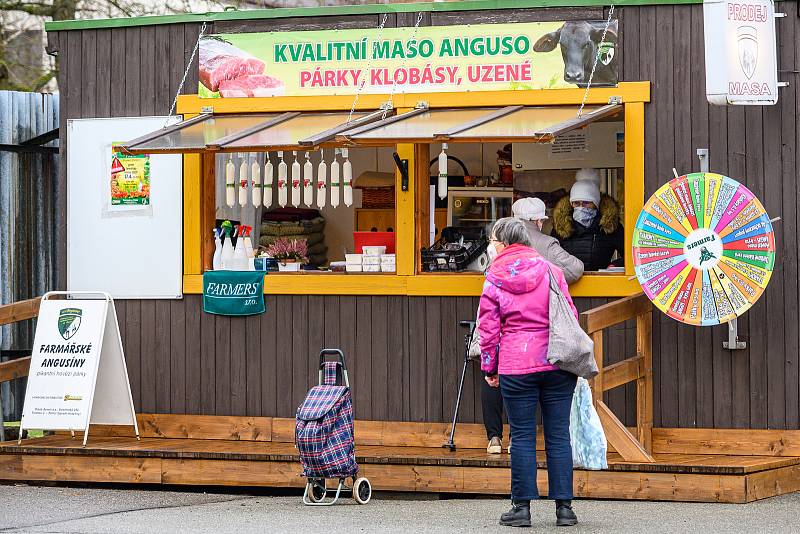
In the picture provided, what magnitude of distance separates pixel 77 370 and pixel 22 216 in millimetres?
2579

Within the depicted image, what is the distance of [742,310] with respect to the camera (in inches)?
355

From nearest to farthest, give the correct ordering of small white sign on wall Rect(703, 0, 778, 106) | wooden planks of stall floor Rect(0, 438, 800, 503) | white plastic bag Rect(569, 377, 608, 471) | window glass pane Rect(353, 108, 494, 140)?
white plastic bag Rect(569, 377, 608, 471) < wooden planks of stall floor Rect(0, 438, 800, 503) < small white sign on wall Rect(703, 0, 778, 106) < window glass pane Rect(353, 108, 494, 140)

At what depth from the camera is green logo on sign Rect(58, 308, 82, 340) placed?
10438mm

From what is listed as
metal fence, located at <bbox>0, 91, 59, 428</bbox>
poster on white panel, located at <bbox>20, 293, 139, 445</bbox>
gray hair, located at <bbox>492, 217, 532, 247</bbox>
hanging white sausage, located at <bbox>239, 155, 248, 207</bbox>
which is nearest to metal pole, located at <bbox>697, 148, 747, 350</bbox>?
gray hair, located at <bbox>492, 217, 532, 247</bbox>

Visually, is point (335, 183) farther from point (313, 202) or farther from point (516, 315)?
point (516, 315)

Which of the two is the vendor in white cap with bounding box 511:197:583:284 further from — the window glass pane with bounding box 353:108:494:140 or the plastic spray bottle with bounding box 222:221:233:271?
the plastic spray bottle with bounding box 222:221:233:271

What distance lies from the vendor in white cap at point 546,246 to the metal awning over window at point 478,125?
64 centimetres

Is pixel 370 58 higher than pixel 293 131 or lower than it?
higher

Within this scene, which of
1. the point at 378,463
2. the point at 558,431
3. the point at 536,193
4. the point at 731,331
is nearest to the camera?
the point at 558,431

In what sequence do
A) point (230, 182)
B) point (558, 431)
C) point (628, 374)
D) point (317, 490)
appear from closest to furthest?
point (558, 431) < point (317, 490) < point (628, 374) < point (230, 182)

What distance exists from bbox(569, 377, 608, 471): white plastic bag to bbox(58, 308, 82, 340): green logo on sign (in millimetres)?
4040

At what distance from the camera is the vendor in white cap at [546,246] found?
9.72m

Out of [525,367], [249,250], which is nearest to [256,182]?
[249,250]

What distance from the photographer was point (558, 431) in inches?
311
